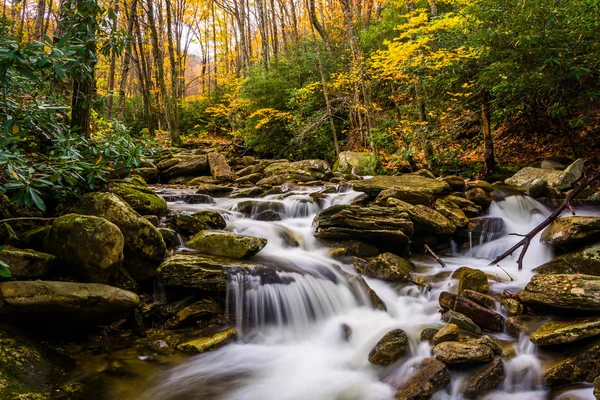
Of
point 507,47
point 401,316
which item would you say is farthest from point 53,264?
point 507,47

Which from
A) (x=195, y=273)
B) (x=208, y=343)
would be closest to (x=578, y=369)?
(x=208, y=343)

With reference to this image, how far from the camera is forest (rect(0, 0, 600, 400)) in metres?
3.76

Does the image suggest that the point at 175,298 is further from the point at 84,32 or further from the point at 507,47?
the point at 507,47

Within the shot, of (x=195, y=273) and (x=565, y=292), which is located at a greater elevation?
(x=195, y=273)

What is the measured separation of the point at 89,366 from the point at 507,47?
9.13 metres

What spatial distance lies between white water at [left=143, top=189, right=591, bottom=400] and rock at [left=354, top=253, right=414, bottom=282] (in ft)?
0.53

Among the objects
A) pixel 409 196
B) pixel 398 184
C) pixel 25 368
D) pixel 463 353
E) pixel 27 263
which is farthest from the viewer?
pixel 398 184

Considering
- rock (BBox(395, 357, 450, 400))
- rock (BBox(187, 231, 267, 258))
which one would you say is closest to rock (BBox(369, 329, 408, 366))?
rock (BBox(395, 357, 450, 400))

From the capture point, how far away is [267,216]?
8.80 meters

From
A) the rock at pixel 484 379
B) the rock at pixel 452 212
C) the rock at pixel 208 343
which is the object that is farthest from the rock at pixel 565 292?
the rock at pixel 208 343

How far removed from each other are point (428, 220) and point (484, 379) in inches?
163

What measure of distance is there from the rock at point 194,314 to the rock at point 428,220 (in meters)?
4.30

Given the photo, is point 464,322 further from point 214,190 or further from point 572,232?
point 214,190

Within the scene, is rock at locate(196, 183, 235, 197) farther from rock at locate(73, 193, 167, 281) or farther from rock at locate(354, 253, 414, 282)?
rock at locate(354, 253, 414, 282)
